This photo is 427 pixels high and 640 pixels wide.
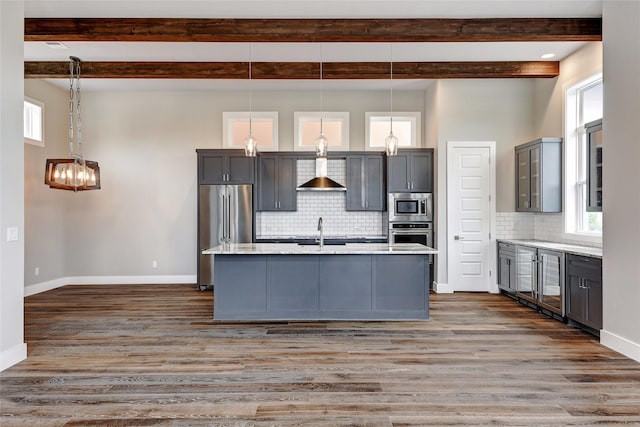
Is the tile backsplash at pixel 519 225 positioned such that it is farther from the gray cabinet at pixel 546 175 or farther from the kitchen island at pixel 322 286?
the kitchen island at pixel 322 286

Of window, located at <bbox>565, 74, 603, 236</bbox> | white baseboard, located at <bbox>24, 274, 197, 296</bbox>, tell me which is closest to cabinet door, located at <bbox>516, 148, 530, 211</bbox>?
window, located at <bbox>565, 74, 603, 236</bbox>

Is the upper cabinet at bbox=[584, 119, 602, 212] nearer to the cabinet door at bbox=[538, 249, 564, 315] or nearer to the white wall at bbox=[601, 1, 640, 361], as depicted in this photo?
the white wall at bbox=[601, 1, 640, 361]

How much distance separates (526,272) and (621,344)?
6.30ft

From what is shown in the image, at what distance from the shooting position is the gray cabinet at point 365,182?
7.24 metres

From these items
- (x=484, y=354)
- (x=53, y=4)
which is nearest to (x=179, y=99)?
(x=53, y=4)

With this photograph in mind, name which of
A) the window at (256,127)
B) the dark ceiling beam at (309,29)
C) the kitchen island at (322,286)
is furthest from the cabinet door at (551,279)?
the window at (256,127)

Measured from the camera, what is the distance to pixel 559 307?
494 cm

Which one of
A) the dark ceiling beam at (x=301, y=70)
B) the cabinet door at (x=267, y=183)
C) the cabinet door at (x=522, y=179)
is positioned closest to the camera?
the dark ceiling beam at (x=301, y=70)

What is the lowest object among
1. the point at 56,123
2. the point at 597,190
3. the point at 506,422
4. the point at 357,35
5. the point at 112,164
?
the point at 506,422

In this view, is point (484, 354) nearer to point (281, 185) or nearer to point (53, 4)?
point (281, 185)

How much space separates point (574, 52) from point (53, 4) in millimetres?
6338

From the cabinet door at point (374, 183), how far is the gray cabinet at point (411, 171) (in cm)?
19

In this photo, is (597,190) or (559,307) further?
(559,307)

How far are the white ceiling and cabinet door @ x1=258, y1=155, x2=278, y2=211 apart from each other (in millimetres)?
1328
